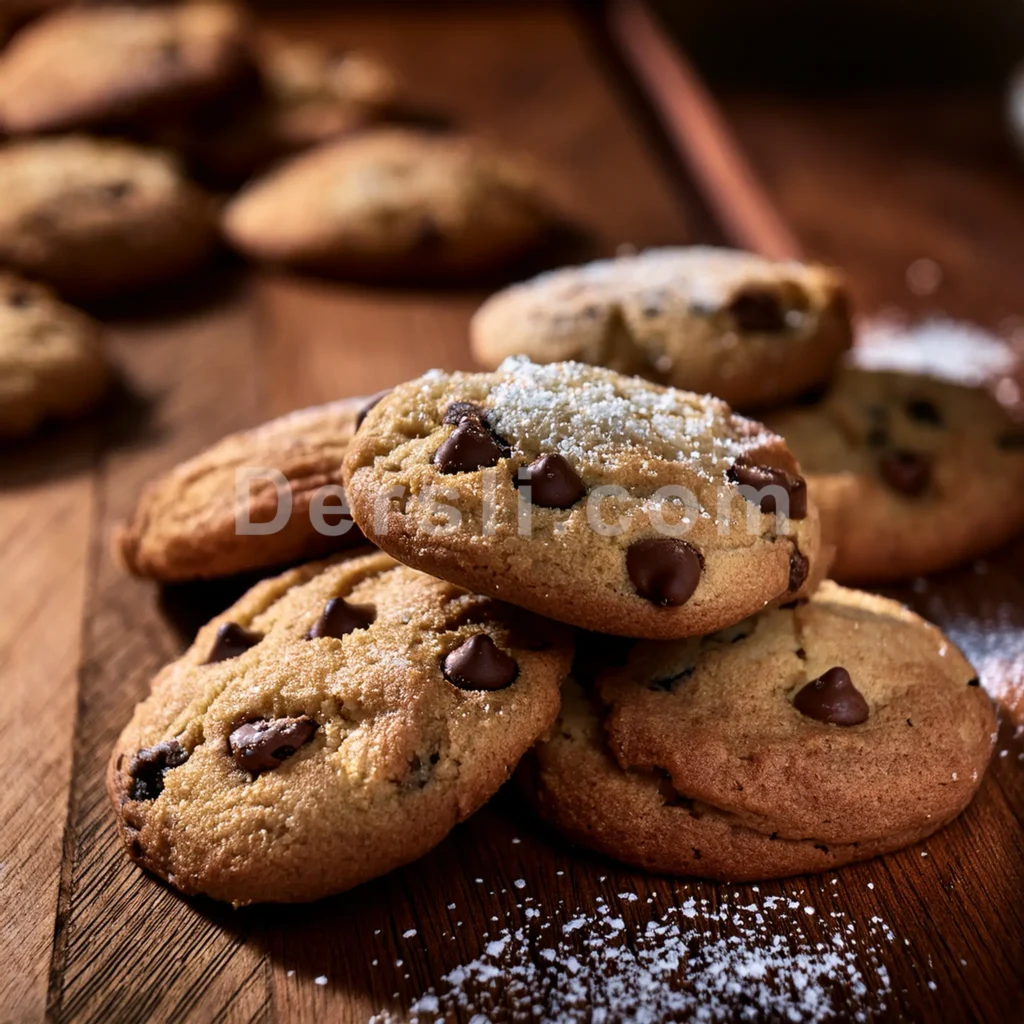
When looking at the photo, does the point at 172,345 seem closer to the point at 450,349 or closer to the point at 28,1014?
the point at 450,349

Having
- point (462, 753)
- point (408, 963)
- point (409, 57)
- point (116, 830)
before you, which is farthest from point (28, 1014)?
point (409, 57)

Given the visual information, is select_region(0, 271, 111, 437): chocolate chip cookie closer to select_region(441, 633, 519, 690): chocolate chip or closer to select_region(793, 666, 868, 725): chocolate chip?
select_region(441, 633, 519, 690): chocolate chip

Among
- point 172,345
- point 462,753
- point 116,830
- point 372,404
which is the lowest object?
point 172,345

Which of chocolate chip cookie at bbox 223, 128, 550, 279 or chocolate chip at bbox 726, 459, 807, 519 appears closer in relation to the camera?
chocolate chip at bbox 726, 459, 807, 519

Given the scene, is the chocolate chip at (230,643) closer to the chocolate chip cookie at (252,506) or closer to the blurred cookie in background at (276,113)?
the chocolate chip cookie at (252,506)

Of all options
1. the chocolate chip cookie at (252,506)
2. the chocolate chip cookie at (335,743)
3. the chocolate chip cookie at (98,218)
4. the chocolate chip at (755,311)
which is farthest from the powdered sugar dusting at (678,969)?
the chocolate chip cookie at (98,218)

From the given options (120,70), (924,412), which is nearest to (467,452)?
(924,412)

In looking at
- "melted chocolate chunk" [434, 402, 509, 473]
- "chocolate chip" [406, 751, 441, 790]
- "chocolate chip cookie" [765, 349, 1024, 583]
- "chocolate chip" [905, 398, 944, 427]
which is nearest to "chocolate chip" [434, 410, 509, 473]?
"melted chocolate chunk" [434, 402, 509, 473]

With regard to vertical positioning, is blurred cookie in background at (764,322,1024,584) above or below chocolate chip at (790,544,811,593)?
below
